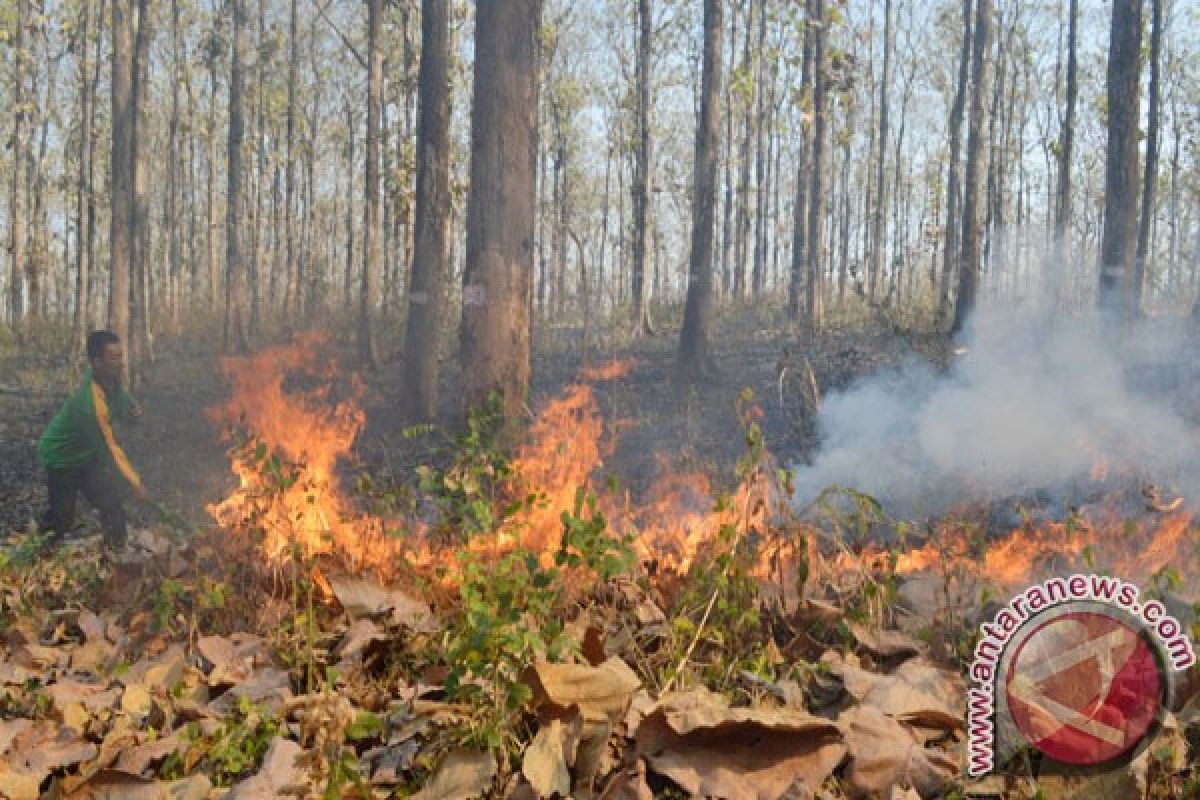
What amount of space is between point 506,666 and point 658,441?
8770mm

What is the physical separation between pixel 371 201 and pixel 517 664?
1429 centimetres

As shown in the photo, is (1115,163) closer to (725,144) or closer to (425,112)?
(425,112)

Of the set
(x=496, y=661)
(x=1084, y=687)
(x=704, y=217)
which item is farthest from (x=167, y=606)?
(x=704, y=217)

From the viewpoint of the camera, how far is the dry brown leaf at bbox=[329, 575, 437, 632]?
359 centimetres

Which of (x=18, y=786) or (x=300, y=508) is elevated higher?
(x=300, y=508)

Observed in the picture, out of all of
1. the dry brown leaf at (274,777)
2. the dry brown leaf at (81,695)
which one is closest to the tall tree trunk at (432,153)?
the dry brown leaf at (81,695)

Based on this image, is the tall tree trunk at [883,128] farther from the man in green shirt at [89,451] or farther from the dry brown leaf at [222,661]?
the dry brown leaf at [222,661]

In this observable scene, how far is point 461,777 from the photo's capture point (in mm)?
2602

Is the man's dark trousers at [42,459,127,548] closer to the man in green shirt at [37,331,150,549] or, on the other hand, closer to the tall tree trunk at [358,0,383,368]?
the man in green shirt at [37,331,150,549]

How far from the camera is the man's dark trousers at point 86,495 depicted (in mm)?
7113

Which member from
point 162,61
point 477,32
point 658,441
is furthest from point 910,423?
point 162,61

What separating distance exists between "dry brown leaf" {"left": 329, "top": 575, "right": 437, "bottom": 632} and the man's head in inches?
170

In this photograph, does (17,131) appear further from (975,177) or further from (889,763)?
(889,763)

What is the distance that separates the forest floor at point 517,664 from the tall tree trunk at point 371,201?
34.0ft
